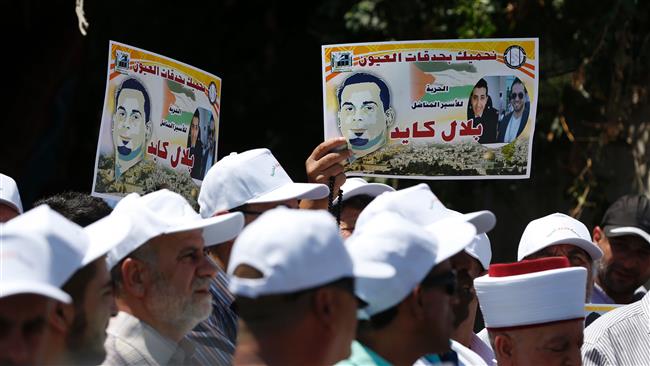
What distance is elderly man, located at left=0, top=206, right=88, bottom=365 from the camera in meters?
2.79

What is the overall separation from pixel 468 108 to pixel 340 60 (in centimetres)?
58

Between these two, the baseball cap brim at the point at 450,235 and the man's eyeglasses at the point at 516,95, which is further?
the man's eyeglasses at the point at 516,95

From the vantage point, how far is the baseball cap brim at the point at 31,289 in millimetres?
2746

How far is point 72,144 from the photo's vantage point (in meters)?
9.43

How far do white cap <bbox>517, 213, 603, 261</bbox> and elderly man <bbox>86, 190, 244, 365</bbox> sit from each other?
7.09 ft

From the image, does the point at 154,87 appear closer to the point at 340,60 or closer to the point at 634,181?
the point at 340,60

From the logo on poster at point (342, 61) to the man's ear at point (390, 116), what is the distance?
24cm

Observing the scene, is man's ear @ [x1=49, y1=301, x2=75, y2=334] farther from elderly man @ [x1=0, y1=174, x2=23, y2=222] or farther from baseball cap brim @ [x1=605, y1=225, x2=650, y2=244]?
baseball cap brim @ [x1=605, y1=225, x2=650, y2=244]

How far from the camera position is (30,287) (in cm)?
276

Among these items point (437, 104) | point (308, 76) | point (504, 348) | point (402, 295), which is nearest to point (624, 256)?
point (437, 104)

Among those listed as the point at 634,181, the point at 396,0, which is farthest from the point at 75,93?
the point at 634,181

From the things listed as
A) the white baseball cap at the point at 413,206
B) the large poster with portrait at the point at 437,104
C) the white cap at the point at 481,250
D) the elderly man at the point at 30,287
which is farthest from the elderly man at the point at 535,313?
the elderly man at the point at 30,287

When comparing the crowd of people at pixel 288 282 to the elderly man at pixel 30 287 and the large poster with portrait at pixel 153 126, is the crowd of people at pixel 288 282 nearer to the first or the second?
the elderly man at pixel 30 287

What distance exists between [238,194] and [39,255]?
2036 mm
